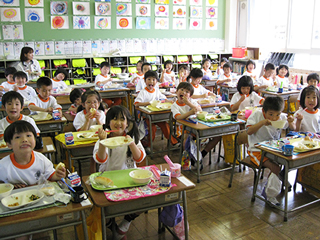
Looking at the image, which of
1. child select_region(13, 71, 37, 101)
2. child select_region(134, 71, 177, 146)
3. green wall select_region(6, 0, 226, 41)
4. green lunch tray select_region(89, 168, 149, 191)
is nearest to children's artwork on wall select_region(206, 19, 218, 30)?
green wall select_region(6, 0, 226, 41)

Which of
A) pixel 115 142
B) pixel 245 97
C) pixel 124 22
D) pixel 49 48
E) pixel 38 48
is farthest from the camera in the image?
pixel 124 22

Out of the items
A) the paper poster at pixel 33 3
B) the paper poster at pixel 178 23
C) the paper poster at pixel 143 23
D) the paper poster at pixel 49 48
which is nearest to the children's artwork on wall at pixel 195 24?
the paper poster at pixel 178 23

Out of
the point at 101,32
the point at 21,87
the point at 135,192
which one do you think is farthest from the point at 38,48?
the point at 135,192

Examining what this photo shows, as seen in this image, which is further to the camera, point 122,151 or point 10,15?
point 10,15

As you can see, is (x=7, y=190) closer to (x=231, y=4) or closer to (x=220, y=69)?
(x=220, y=69)

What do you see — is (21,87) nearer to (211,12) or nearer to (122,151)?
(122,151)

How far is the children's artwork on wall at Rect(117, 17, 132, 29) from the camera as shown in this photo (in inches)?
349

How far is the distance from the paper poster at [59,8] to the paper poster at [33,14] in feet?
0.96

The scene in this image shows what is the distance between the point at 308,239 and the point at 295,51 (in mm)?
7059

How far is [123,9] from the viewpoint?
8.82 meters

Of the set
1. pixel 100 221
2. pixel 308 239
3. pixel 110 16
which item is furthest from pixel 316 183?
pixel 110 16

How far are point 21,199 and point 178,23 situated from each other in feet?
28.6

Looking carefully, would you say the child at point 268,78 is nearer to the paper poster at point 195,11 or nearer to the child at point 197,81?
the child at point 197,81

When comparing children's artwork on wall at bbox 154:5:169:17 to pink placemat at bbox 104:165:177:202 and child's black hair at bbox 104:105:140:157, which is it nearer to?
child's black hair at bbox 104:105:140:157
